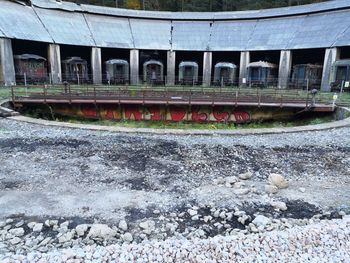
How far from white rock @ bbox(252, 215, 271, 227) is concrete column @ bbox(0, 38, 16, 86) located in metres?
23.3

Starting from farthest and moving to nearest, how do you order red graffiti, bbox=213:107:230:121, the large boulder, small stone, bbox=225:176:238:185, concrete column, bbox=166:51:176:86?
concrete column, bbox=166:51:176:86 → red graffiti, bbox=213:107:230:121 → small stone, bbox=225:176:238:185 → the large boulder

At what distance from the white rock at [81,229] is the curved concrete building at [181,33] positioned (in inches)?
907

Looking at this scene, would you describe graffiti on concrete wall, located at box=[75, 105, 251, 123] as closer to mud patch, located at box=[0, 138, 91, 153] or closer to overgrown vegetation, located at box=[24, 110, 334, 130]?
overgrown vegetation, located at box=[24, 110, 334, 130]

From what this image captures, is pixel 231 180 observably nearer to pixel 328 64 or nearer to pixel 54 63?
pixel 328 64

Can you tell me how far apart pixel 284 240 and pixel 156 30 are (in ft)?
102

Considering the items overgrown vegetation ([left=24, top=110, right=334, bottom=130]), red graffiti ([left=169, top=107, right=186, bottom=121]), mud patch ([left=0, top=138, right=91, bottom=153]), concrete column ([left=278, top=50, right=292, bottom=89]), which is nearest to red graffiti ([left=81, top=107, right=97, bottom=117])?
overgrown vegetation ([left=24, top=110, right=334, bottom=130])

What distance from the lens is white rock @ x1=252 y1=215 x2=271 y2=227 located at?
167 inches

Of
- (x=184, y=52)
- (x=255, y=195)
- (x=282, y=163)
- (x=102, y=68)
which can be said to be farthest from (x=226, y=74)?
(x=255, y=195)

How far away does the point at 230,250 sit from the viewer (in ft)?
11.7

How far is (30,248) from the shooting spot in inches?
142

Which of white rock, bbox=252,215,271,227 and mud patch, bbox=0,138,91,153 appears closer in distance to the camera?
white rock, bbox=252,215,271,227

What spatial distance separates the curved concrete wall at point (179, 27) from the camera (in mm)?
25062

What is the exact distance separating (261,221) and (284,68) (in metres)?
26.1

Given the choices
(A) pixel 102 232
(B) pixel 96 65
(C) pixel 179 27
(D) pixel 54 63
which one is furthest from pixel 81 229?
(C) pixel 179 27
